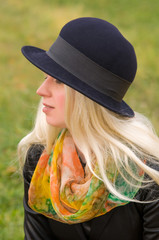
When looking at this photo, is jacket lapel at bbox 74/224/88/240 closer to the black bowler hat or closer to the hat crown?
the black bowler hat

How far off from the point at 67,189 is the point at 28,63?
686 cm

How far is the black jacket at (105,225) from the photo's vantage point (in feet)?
7.25

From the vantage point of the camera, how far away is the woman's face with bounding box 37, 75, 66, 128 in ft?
7.03

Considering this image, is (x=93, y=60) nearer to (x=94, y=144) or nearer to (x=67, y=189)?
(x=94, y=144)

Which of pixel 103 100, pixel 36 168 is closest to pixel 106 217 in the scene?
pixel 36 168

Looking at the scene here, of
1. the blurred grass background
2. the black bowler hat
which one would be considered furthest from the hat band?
the blurred grass background

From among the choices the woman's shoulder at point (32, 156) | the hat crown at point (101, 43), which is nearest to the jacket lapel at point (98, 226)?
the woman's shoulder at point (32, 156)

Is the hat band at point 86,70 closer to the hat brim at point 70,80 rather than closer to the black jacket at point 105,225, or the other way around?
the hat brim at point 70,80

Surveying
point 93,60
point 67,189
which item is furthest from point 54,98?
point 67,189

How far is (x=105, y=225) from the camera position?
7.63 feet

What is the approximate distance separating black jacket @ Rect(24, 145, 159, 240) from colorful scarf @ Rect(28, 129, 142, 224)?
3.8 inches

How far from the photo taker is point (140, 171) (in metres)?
2.22

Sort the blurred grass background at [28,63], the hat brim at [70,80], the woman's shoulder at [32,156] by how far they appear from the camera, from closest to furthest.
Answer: the hat brim at [70,80]
the woman's shoulder at [32,156]
the blurred grass background at [28,63]

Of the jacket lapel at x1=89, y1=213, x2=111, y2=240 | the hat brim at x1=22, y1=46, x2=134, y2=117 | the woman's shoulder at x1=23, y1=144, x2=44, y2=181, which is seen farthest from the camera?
the woman's shoulder at x1=23, y1=144, x2=44, y2=181
